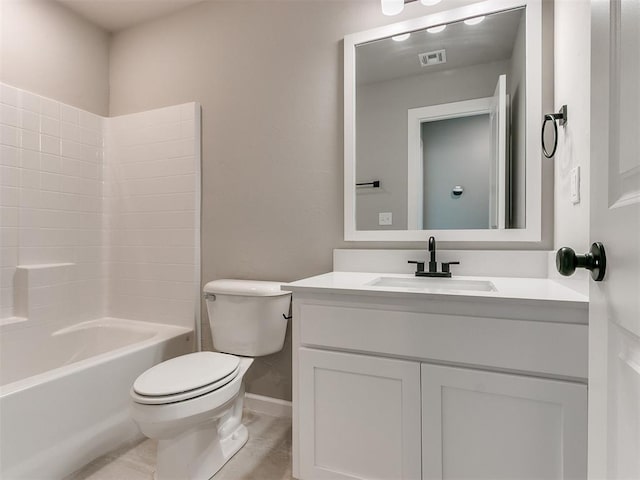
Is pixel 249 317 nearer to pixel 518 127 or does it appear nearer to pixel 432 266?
pixel 432 266

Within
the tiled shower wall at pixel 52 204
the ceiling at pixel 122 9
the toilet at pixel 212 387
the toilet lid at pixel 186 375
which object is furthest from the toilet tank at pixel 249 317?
the ceiling at pixel 122 9

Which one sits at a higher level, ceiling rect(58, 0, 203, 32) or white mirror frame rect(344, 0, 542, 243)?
ceiling rect(58, 0, 203, 32)

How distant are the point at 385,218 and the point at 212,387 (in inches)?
41.7

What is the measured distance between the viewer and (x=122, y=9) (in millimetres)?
2184

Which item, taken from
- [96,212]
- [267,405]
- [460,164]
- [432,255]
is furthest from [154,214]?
[460,164]

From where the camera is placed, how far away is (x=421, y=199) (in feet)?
5.30

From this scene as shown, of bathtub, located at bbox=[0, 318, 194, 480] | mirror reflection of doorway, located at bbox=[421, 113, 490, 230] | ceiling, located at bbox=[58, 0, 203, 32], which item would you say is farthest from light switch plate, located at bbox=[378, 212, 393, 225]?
ceiling, located at bbox=[58, 0, 203, 32]

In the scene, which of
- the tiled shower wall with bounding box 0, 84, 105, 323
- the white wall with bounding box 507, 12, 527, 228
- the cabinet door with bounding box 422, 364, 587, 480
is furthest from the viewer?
the tiled shower wall with bounding box 0, 84, 105, 323

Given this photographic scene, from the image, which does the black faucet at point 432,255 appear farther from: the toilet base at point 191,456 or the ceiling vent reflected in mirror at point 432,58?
the toilet base at point 191,456

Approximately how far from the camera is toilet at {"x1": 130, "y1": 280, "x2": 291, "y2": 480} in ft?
4.03

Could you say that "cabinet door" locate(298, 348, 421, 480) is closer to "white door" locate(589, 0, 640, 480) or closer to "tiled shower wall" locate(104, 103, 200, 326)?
"white door" locate(589, 0, 640, 480)

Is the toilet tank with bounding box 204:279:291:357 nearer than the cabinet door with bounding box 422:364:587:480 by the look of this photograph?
No

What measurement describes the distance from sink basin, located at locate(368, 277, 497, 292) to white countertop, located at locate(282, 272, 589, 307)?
27 millimetres

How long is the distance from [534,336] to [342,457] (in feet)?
2.47
